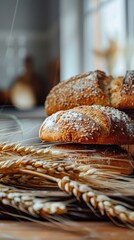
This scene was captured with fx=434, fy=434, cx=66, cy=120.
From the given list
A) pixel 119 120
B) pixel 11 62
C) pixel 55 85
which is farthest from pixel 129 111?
pixel 11 62

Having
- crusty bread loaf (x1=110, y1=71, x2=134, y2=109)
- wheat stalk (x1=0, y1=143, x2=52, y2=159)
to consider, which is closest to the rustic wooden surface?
wheat stalk (x1=0, y1=143, x2=52, y2=159)

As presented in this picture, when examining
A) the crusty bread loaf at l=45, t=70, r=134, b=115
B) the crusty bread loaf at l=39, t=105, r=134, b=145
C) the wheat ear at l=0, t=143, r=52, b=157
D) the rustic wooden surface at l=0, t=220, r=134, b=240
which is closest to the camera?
the rustic wooden surface at l=0, t=220, r=134, b=240

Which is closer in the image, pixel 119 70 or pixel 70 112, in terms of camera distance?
pixel 70 112

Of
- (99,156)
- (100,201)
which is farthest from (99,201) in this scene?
(99,156)

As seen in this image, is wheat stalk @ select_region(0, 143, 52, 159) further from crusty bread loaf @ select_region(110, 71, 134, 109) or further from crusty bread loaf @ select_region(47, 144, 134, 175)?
crusty bread loaf @ select_region(110, 71, 134, 109)

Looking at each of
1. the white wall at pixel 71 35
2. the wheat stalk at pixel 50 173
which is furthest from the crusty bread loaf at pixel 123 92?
the wheat stalk at pixel 50 173

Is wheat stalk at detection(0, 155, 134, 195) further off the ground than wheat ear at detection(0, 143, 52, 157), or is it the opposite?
wheat ear at detection(0, 143, 52, 157)

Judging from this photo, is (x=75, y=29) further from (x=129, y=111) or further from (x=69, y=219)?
(x=69, y=219)

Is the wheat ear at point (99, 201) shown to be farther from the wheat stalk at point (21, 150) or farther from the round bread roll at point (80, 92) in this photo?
the round bread roll at point (80, 92)
